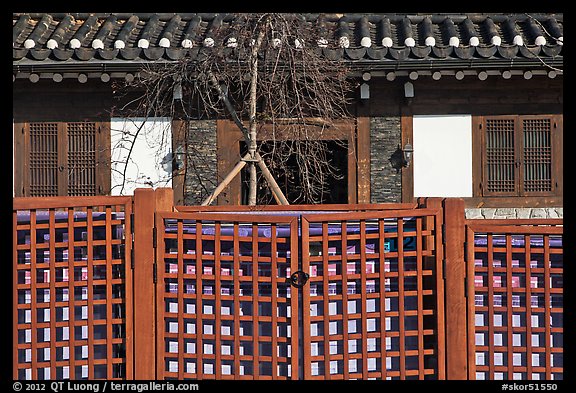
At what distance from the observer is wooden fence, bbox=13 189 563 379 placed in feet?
16.9

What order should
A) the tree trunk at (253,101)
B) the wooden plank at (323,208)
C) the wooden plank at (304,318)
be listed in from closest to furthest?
the wooden plank at (304,318)
the wooden plank at (323,208)
the tree trunk at (253,101)

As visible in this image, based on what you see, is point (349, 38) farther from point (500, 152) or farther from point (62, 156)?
point (62, 156)

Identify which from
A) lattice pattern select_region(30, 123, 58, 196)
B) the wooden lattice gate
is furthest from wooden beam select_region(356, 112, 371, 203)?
the wooden lattice gate

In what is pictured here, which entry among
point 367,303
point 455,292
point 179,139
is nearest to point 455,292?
point 455,292

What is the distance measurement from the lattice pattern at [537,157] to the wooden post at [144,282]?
24.4 feet

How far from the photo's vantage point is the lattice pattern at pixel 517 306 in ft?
17.0

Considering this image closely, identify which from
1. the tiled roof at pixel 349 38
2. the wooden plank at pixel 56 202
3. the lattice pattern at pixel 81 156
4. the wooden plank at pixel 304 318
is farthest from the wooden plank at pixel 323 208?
the lattice pattern at pixel 81 156

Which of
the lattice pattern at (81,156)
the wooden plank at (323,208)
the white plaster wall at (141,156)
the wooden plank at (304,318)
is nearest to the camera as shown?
the wooden plank at (304,318)

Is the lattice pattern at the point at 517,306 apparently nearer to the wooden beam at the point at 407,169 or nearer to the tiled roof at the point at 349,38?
the tiled roof at the point at 349,38

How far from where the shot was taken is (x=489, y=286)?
17.1 feet

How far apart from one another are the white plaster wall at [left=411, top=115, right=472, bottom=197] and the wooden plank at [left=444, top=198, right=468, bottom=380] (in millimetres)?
6168

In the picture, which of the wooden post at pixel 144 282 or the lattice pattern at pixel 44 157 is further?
the lattice pattern at pixel 44 157

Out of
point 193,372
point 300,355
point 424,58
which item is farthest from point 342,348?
point 424,58

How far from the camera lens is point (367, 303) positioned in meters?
5.19
